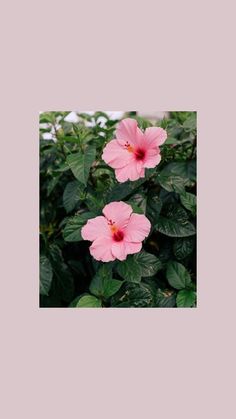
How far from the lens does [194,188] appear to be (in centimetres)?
151

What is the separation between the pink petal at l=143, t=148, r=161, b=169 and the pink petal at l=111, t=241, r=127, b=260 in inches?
9.2

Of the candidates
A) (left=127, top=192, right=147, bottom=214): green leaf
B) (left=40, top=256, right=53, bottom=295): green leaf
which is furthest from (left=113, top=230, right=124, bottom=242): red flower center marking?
(left=40, top=256, right=53, bottom=295): green leaf

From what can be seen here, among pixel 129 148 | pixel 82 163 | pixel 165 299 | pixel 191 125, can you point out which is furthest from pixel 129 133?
pixel 165 299

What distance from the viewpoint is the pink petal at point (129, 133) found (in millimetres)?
1274

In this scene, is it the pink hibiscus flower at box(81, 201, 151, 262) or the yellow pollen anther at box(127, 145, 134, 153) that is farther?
the yellow pollen anther at box(127, 145, 134, 153)

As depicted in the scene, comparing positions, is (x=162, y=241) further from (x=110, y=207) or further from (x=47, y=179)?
(x=47, y=179)

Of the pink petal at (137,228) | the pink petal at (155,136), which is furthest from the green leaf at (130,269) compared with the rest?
the pink petal at (155,136)

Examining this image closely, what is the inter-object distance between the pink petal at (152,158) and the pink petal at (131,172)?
24 mm

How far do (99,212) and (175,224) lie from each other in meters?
0.24

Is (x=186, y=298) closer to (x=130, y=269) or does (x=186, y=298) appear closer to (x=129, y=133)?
(x=130, y=269)

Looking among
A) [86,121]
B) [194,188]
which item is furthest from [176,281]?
[86,121]

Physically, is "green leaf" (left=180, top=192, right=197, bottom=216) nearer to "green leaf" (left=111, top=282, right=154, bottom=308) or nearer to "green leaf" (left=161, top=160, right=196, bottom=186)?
"green leaf" (left=161, top=160, right=196, bottom=186)

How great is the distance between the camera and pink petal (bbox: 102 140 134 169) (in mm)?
1270

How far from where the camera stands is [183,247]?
4.49 ft
